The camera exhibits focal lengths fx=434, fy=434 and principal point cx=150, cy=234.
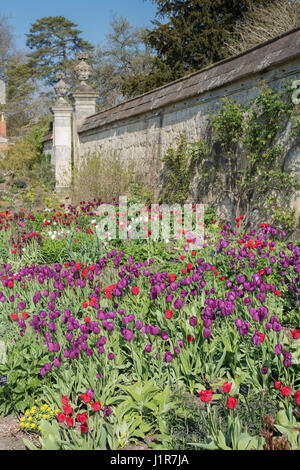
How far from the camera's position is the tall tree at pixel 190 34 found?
14578 millimetres

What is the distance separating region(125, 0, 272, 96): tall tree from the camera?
14578 mm

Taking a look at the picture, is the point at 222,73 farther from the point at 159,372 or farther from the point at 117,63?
the point at 117,63

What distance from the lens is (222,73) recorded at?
650 cm

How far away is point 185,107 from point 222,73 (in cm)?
110

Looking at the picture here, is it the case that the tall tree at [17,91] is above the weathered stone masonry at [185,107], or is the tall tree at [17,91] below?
above

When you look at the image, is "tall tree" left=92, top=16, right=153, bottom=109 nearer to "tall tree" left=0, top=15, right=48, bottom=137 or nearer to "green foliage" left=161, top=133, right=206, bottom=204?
"tall tree" left=0, top=15, right=48, bottom=137

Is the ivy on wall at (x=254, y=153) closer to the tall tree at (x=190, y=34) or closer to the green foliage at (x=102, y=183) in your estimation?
the green foliage at (x=102, y=183)

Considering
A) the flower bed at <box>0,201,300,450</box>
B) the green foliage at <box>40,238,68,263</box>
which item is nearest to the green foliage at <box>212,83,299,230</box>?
the flower bed at <box>0,201,300,450</box>

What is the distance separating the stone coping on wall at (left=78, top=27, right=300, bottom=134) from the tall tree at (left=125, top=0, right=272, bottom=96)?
609cm

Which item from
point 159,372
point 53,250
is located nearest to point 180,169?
point 53,250

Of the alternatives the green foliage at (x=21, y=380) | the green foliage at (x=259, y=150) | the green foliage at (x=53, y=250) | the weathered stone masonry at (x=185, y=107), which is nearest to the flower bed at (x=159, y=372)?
the green foliage at (x=21, y=380)

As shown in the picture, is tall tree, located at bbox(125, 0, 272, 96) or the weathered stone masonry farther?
tall tree, located at bbox(125, 0, 272, 96)
